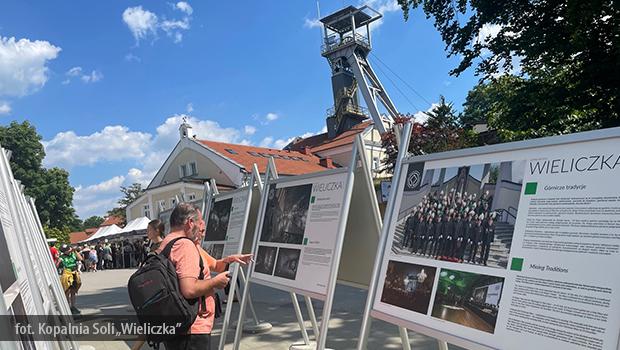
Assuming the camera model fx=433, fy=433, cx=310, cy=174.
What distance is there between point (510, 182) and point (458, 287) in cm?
59

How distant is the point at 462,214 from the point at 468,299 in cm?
45

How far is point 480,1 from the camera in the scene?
9125mm

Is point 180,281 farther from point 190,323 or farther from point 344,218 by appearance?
point 344,218

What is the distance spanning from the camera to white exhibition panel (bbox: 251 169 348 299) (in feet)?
11.4

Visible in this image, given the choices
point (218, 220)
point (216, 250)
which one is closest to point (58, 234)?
point (218, 220)

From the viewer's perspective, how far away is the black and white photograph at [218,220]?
6072 millimetres

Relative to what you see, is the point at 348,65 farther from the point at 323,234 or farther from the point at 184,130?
the point at 323,234

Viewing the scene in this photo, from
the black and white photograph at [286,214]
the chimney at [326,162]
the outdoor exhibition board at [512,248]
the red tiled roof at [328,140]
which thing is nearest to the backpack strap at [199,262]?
the black and white photograph at [286,214]

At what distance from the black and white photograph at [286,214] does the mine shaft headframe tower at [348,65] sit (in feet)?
127

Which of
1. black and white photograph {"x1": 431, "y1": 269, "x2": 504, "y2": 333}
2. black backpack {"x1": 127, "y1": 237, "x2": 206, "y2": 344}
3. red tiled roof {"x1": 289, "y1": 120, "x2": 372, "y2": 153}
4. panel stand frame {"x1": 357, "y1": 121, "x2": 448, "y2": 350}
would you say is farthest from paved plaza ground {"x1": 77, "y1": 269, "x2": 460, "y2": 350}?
red tiled roof {"x1": 289, "y1": 120, "x2": 372, "y2": 153}

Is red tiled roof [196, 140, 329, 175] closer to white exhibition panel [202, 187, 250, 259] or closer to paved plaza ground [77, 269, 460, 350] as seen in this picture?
paved plaza ground [77, 269, 460, 350]

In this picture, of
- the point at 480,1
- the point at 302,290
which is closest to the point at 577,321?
the point at 302,290

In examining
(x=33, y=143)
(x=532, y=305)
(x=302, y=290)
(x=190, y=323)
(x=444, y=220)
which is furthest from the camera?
(x=33, y=143)

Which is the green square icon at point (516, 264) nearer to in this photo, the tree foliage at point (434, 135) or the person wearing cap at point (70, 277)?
the person wearing cap at point (70, 277)
